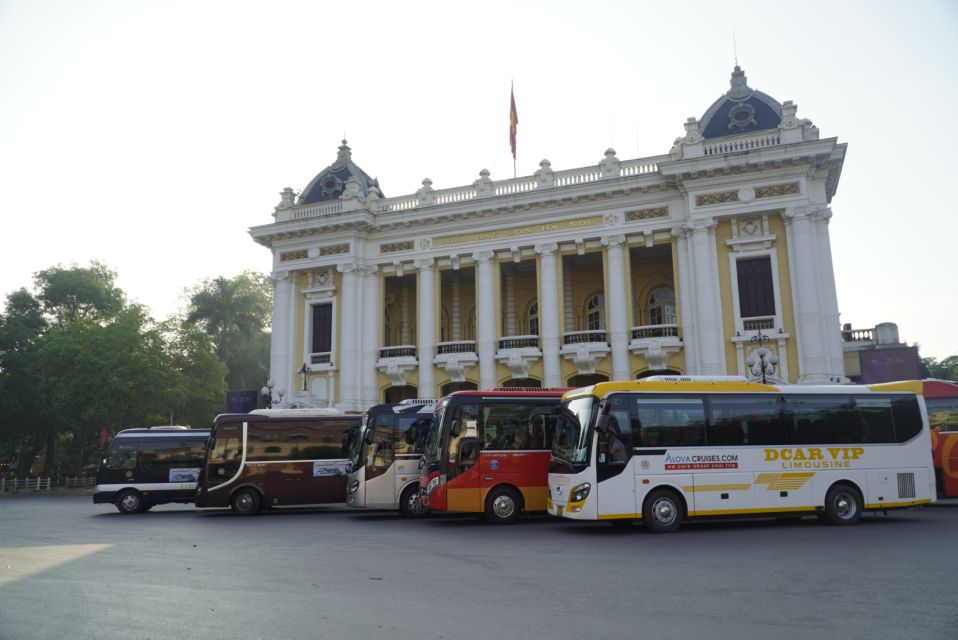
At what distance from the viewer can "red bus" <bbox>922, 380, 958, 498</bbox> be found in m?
17.2

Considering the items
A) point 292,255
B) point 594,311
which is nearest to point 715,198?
point 594,311

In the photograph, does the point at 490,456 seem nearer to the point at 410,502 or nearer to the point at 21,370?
the point at 410,502

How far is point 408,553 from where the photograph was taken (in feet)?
34.9

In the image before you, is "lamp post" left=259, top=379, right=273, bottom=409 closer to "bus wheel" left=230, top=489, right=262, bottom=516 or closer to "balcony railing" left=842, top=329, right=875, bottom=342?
"bus wheel" left=230, top=489, right=262, bottom=516

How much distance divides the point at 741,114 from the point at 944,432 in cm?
1487

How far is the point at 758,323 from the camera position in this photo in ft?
83.8

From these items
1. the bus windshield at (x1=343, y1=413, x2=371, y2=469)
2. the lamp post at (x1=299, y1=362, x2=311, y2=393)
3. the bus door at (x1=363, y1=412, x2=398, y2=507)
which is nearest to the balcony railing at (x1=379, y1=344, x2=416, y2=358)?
the lamp post at (x1=299, y1=362, x2=311, y2=393)

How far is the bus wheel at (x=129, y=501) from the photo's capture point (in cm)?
2030

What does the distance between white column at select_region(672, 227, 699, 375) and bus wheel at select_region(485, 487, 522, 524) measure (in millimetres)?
13102

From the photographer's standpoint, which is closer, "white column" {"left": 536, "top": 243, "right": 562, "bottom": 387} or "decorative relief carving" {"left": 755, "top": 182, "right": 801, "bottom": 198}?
"decorative relief carving" {"left": 755, "top": 182, "right": 801, "bottom": 198}

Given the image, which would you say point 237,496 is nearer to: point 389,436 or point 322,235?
point 389,436

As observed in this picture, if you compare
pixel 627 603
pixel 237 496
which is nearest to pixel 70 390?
pixel 237 496

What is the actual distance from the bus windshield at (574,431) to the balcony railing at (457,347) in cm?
1605

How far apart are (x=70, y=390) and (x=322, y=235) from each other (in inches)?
627
